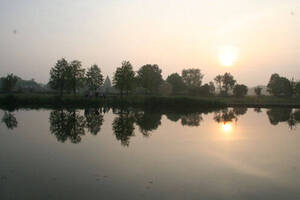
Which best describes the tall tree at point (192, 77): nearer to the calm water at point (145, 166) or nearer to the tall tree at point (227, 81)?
the tall tree at point (227, 81)

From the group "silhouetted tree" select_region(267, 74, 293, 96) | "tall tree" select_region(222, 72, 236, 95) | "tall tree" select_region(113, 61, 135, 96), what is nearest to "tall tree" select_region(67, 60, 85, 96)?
"tall tree" select_region(113, 61, 135, 96)

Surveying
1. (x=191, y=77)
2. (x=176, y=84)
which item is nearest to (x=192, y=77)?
(x=191, y=77)

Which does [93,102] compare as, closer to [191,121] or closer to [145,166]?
[191,121]

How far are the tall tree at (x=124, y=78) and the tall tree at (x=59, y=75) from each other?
44.1 feet

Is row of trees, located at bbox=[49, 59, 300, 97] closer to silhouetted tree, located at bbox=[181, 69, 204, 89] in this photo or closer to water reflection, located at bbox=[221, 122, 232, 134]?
silhouetted tree, located at bbox=[181, 69, 204, 89]

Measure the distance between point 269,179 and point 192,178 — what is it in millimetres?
3359

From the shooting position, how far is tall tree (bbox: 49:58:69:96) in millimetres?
69500

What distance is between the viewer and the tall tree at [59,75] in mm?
69500

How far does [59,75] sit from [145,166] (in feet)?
204

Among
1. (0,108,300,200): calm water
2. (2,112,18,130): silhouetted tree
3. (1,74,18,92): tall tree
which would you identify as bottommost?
(0,108,300,200): calm water

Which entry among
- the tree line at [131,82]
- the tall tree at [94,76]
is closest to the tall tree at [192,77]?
the tree line at [131,82]

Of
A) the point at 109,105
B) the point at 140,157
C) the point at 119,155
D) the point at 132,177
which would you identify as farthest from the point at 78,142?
the point at 109,105

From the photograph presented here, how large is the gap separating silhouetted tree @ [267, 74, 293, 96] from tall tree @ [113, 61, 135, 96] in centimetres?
5860

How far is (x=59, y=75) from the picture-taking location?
69.9 metres
